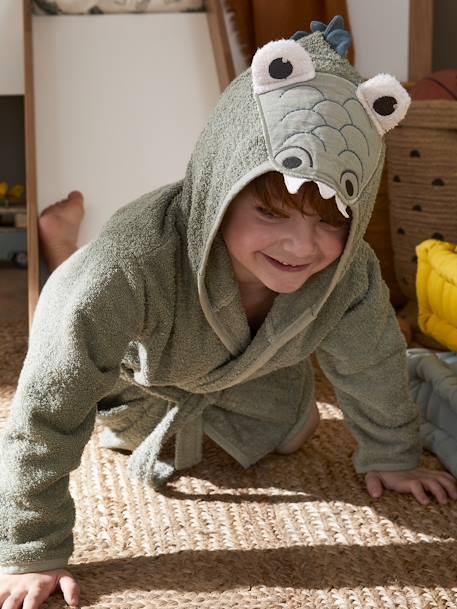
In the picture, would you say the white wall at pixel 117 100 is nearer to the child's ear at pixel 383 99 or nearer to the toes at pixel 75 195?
the toes at pixel 75 195

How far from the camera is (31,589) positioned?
3.40ft

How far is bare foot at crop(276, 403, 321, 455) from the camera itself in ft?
4.63

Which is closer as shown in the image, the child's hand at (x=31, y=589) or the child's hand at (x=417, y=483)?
the child's hand at (x=31, y=589)

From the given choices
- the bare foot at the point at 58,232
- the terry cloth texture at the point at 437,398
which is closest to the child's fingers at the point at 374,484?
the terry cloth texture at the point at 437,398

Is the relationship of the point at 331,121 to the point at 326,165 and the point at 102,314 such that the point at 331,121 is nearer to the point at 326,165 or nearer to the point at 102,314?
the point at 326,165

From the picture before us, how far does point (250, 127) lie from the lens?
102cm

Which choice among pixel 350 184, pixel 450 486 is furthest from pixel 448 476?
pixel 350 184

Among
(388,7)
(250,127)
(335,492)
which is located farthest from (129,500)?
(388,7)

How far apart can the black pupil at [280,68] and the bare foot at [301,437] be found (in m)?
0.57

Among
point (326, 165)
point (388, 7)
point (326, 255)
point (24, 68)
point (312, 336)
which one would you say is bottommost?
point (312, 336)

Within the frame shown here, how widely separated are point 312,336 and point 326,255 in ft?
0.61

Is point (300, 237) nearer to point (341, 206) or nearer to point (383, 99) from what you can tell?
point (341, 206)

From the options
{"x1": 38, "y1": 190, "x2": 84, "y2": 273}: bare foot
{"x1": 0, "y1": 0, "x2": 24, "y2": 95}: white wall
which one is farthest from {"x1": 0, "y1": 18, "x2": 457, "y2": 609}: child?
{"x1": 0, "y1": 0, "x2": 24, "y2": 95}: white wall

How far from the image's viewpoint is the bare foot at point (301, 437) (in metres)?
1.41
